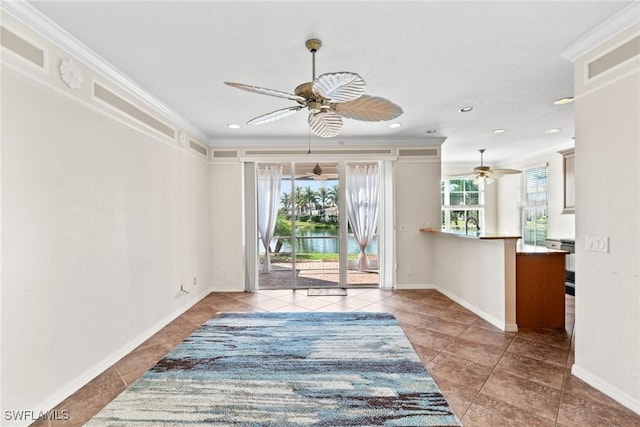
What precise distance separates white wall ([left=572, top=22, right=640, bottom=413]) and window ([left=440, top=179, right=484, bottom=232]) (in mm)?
5870

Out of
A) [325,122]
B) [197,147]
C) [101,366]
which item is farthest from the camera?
[197,147]

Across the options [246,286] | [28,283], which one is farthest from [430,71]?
[246,286]

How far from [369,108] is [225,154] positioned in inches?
137

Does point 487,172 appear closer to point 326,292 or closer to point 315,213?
point 315,213

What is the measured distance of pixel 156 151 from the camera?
336 cm

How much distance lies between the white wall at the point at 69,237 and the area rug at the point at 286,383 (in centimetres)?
49

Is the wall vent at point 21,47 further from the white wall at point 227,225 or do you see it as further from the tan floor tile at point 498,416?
the tan floor tile at point 498,416

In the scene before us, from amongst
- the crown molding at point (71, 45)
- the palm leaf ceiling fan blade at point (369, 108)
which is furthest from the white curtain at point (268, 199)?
the palm leaf ceiling fan blade at point (369, 108)

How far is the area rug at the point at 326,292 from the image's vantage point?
4.80 metres

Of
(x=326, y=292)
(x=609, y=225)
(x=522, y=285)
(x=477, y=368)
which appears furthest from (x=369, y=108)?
(x=326, y=292)

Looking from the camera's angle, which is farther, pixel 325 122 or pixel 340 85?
pixel 325 122

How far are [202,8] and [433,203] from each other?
442 centimetres

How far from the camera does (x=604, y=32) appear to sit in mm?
2061

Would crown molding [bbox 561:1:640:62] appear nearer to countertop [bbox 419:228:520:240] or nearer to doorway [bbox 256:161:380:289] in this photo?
countertop [bbox 419:228:520:240]
